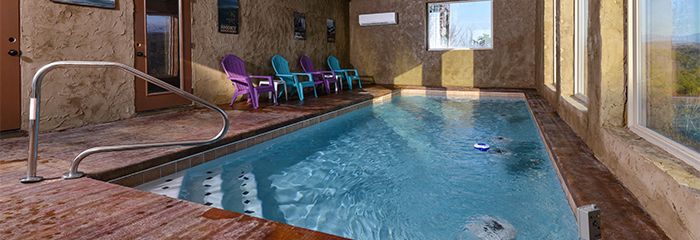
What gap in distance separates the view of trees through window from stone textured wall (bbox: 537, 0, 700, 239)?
5.3 inches

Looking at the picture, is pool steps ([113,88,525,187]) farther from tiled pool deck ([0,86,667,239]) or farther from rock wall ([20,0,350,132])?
rock wall ([20,0,350,132])

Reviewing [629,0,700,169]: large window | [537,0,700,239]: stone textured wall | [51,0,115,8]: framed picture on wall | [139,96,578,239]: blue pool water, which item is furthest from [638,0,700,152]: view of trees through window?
[51,0,115,8]: framed picture on wall

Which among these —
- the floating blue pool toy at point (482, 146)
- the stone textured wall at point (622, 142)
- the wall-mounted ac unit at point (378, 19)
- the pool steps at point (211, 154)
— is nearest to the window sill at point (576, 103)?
the stone textured wall at point (622, 142)

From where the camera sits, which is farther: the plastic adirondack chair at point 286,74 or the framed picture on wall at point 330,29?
the framed picture on wall at point 330,29

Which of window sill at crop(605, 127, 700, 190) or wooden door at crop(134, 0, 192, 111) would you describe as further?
wooden door at crop(134, 0, 192, 111)

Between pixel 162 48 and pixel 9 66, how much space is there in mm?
1858

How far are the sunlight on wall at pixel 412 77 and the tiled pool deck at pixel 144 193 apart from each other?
22.7 ft

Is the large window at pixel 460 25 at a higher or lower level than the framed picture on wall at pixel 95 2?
higher

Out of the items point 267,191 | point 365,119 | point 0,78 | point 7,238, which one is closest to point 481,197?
point 267,191

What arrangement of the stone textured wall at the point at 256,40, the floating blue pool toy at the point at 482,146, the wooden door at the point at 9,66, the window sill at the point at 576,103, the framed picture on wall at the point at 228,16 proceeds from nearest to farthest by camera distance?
the window sill at the point at 576,103, the wooden door at the point at 9,66, the floating blue pool toy at the point at 482,146, the stone textured wall at the point at 256,40, the framed picture on wall at the point at 228,16

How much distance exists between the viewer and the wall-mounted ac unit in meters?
10.9

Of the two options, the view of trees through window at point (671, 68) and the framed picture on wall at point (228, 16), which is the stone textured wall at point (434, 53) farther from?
the view of trees through window at point (671, 68)

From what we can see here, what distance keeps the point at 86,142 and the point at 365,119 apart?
3.52 m

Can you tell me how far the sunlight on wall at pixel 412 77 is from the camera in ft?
36.6
